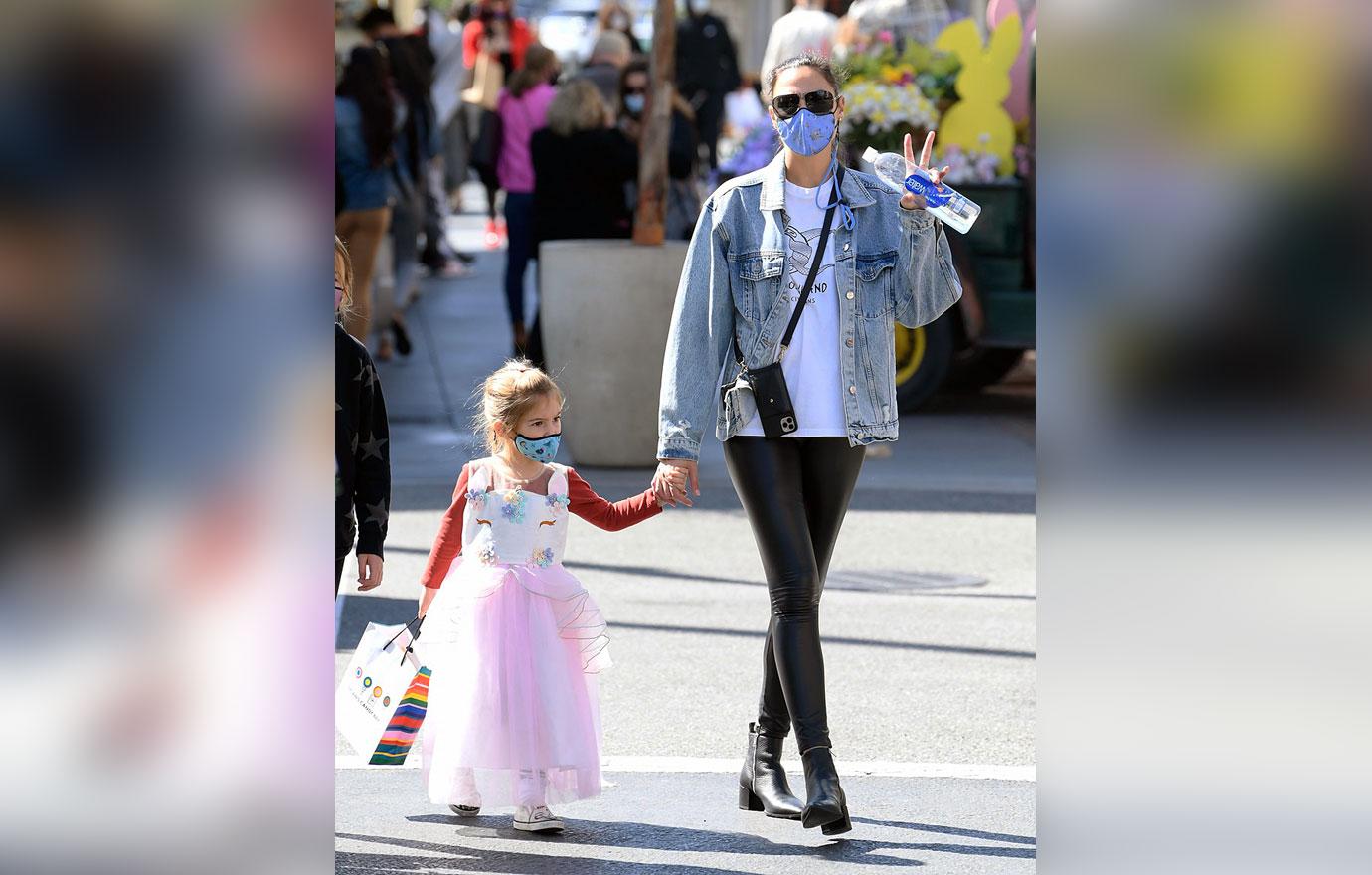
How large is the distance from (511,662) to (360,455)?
0.62 metres

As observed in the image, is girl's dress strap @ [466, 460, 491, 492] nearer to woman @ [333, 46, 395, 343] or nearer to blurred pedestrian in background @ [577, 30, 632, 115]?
woman @ [333, 46, 395, 343]

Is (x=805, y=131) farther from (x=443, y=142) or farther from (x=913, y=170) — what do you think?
(x=443, y=142)

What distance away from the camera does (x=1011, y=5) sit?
41.0 ft

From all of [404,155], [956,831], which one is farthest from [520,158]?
[956,831]

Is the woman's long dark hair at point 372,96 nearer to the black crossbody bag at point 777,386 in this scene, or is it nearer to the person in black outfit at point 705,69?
the person in black outfit at point 705,69

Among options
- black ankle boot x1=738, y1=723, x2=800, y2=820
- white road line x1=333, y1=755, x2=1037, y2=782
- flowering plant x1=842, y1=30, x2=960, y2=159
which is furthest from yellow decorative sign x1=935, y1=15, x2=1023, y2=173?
black ankle boot x1=738, y1=723, x2=800, y2=820

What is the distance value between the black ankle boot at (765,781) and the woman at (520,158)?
8.05 metres

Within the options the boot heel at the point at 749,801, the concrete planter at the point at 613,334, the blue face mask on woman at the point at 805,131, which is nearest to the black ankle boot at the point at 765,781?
the boot heel at the point at 749,801

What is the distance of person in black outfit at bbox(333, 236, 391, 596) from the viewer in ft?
16.2

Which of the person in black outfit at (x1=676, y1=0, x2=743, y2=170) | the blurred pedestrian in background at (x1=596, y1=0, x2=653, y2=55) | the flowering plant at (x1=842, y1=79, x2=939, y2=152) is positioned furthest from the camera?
the person in black outfit at (x1=676, y1=0, x2=743, y2=170)

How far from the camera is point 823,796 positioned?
191 inches
